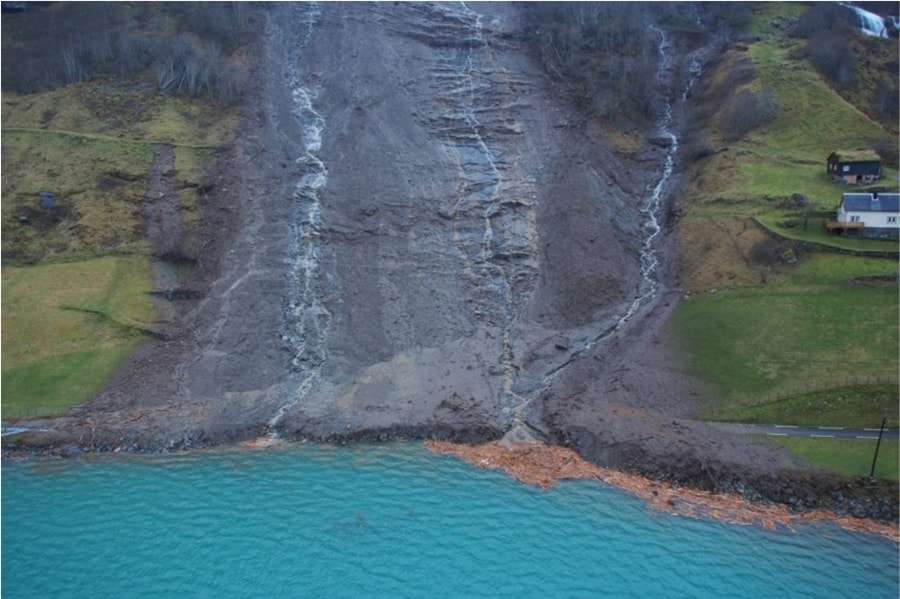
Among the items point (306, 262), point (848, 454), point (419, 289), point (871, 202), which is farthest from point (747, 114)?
point (306, 262)

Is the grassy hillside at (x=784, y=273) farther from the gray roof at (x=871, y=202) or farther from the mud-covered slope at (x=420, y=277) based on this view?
the mud-covered slope at (x=420, y=277)

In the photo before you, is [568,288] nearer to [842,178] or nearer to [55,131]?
[842,178]

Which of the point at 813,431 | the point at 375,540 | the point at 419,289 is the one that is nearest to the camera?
the point at 375,540

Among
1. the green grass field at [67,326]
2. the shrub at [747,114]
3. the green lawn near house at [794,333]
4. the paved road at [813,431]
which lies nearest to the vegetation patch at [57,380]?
the green grass field at [67,326]

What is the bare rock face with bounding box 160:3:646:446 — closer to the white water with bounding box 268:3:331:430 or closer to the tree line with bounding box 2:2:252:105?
the white water with bounding box 268:3:331:430

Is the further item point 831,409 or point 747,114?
point 747,114

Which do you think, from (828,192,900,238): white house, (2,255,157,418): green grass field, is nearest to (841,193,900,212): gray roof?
(828,192,900,238): white house

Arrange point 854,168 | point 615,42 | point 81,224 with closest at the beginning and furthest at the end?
point 81,224
point 854,168
point 615,42

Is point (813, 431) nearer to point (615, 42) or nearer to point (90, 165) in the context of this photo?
point (615, 42)

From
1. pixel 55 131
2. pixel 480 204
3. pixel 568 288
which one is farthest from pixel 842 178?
pixel 55 131
